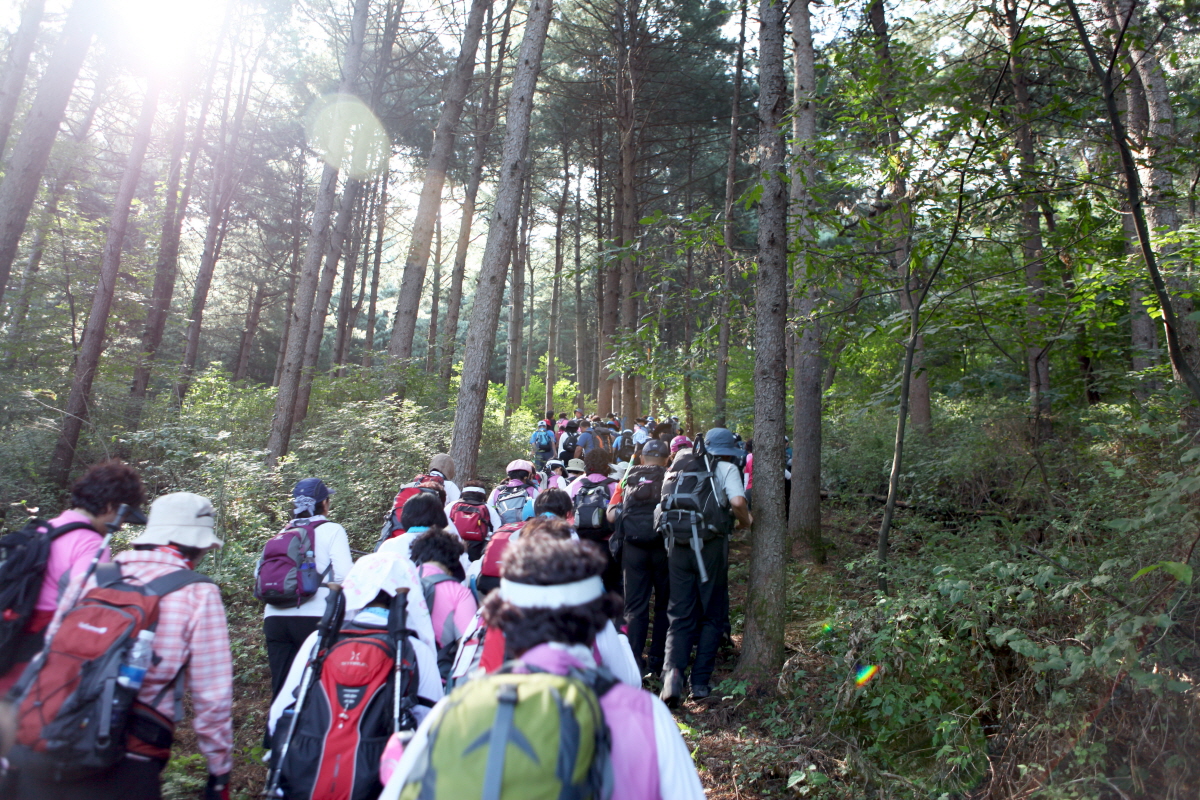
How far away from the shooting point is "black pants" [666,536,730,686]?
17.5 ft

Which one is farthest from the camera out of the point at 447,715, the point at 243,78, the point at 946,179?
→ the point at 243,78

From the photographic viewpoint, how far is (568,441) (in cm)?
1600

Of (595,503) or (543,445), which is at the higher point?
(543,445)

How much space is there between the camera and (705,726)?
189 inches

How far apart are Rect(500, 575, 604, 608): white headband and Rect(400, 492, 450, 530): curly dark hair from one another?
8.16 ft

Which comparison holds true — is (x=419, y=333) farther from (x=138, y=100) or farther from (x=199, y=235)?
(x=138, y=100)

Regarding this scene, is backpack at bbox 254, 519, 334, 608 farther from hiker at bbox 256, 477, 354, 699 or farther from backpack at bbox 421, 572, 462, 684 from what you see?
backpack at bbox 421, 572, 462, 684

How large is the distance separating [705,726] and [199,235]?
79.6 ft

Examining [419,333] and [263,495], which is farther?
[419,333]

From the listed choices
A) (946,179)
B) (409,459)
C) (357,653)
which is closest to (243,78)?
(409,459)

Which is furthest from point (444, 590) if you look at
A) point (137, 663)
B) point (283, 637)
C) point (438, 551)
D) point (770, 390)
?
point (770, 390)

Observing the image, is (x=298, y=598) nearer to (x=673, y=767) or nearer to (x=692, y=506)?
(x=692, y=506)

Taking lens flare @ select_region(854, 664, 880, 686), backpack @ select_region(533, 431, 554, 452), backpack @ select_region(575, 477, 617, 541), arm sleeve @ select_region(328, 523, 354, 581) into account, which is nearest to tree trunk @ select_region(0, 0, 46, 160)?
arm sleeve @ select_region(328, 523, 354, 581)

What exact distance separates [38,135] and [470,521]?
7626mm
